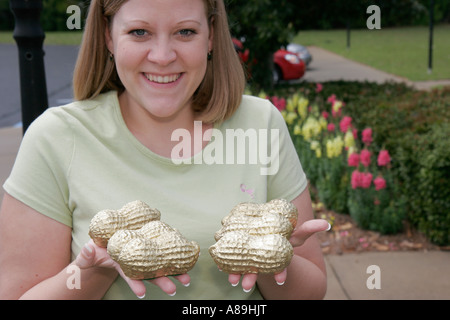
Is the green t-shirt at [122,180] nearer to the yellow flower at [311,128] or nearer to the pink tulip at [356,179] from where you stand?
the pink tulip at [356,179]

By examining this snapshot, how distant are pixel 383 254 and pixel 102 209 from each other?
8.58 ft

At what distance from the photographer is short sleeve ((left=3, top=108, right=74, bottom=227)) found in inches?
65.4

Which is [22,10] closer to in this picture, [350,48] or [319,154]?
[319,154]

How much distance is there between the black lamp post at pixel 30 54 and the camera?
9.29 ft

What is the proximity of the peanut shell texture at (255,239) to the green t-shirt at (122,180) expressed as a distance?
6.2 inches

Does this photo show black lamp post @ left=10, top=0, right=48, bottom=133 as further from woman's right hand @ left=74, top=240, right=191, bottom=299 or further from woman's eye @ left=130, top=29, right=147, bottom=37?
woman's right hand @ left=74, top=240, right=191, bottom=299

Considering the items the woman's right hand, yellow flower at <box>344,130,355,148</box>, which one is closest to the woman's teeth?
the woman's right hand

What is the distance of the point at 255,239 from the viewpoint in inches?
59.8

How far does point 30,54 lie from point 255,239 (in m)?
1.84

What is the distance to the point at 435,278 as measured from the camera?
3547 millimetres

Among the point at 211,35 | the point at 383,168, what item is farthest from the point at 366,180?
the point at 211,35

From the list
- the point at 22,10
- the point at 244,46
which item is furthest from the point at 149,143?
the point at 244,46

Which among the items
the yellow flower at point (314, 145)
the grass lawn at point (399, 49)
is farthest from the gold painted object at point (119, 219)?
the grass lawn at point (399, 49)

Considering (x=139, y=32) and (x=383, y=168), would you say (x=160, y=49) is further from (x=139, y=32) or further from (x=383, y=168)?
(x=383, y=168)
